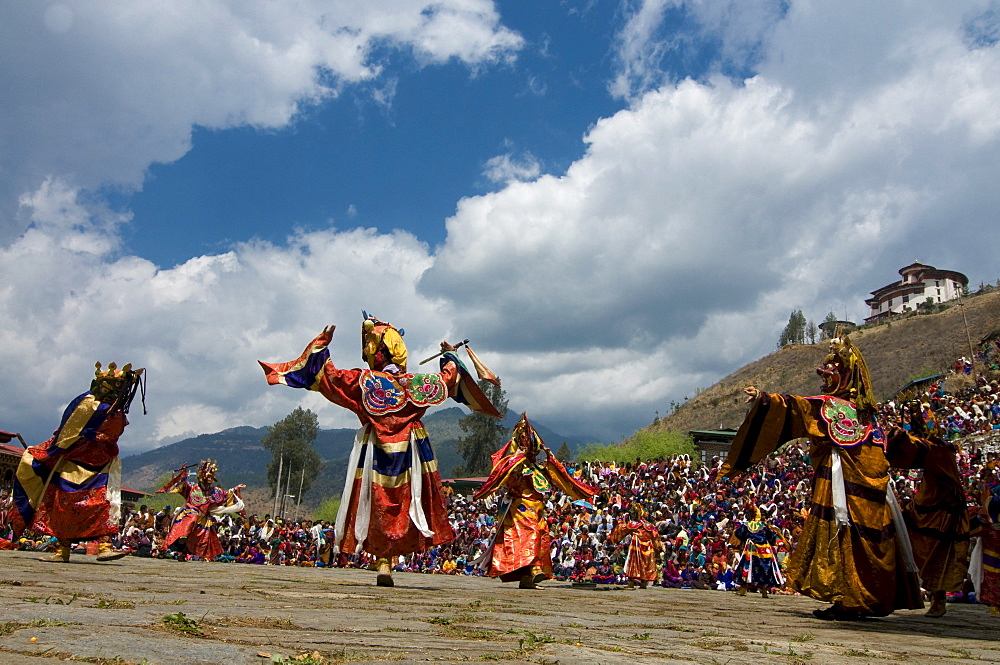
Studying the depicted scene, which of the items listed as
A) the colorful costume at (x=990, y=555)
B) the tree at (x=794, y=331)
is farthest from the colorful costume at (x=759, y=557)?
the tree at (x=794, y=331)

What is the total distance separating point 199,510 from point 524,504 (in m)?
9.07

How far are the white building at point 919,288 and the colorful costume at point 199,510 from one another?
9002 cm

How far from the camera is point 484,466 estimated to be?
205 ft

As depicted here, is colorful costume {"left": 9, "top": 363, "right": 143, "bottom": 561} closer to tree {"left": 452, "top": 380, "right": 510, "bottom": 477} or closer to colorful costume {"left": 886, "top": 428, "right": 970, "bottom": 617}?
colorful costume {"left": 886, "top": 428, "right": 970, "bottom": 617}

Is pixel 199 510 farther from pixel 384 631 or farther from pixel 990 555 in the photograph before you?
pixel 990 555

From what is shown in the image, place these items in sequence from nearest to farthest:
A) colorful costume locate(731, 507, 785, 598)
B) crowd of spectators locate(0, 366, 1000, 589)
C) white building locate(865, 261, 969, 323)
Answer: colorful costume locate(731, 507, 785, 598), crowd of spectators locate(0, 366, 1000, 589), white building locate(865, 261, 969, 323)

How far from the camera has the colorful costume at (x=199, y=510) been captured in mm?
15859

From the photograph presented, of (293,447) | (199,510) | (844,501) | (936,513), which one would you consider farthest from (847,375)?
(293,447)

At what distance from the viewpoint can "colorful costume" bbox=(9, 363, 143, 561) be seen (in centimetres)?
993

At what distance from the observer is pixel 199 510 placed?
53.2 feet

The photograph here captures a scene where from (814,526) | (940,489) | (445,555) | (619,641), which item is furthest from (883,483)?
(445,555)

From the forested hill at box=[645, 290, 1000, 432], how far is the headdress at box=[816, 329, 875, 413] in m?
48.6

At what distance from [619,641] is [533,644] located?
626 millimetres

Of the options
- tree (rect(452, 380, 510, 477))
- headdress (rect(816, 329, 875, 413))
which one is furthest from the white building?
headdress (rect(816, 329, 875, 413))
